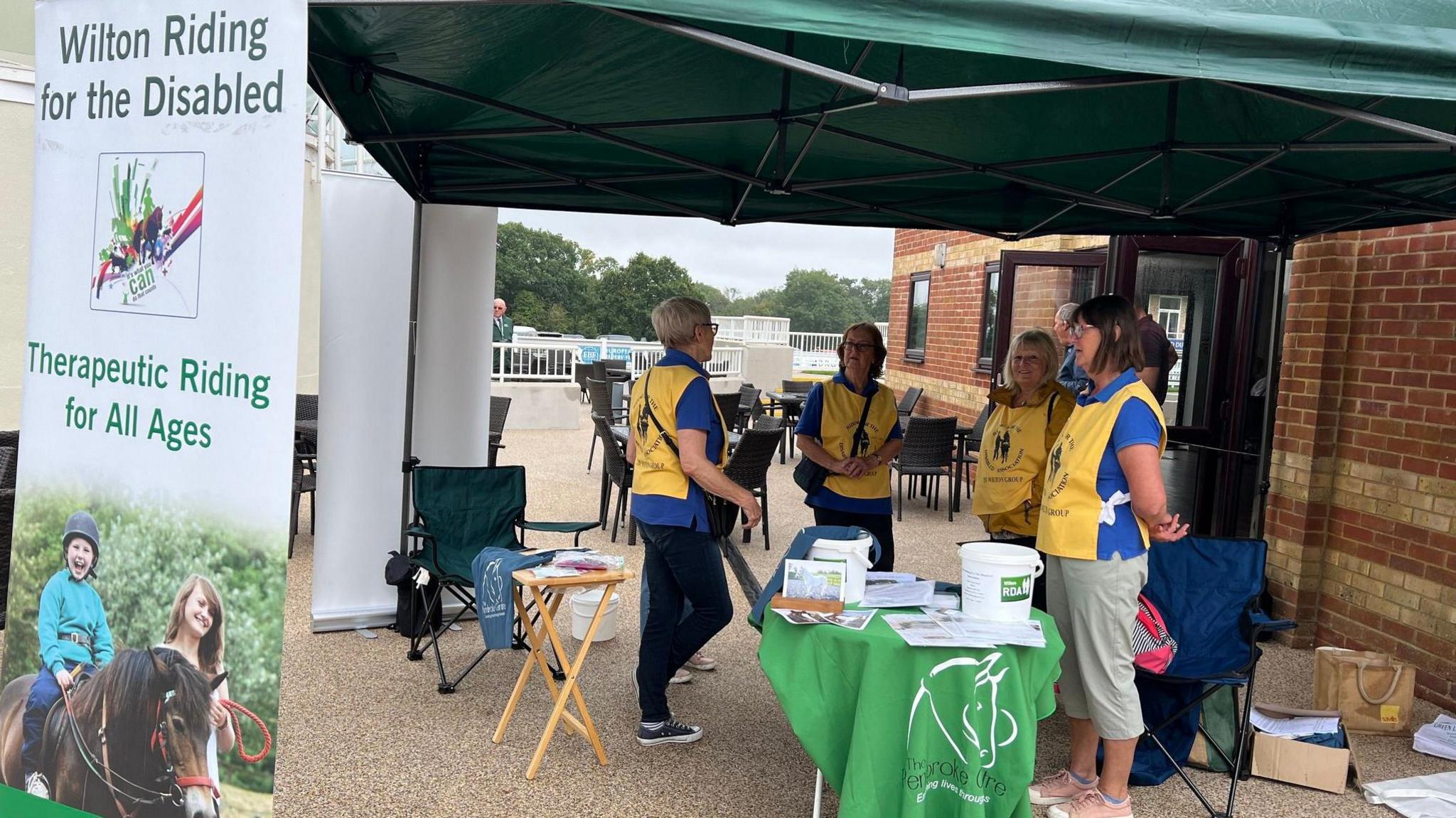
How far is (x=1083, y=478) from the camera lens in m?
3.17

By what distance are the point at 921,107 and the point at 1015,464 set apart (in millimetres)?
1427

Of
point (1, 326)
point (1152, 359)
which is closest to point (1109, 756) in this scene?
point (1152, 359)

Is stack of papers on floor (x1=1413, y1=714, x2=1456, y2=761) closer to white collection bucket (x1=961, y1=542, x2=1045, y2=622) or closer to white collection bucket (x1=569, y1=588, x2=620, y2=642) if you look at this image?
white collection bucket (x1=961, y1=542, x2=1045, y2=622)

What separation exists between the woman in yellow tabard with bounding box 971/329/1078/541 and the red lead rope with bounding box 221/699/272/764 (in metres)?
2.91

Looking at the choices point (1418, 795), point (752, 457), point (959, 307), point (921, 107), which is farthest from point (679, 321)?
point (959, 307)

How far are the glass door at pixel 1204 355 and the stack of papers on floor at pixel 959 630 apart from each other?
13.1ft

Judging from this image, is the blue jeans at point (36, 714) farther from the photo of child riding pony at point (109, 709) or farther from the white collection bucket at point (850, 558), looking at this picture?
the white collection bucket at point (850, 558)

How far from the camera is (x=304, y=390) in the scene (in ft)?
40.3

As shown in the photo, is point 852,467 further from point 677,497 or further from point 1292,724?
point 1292,724

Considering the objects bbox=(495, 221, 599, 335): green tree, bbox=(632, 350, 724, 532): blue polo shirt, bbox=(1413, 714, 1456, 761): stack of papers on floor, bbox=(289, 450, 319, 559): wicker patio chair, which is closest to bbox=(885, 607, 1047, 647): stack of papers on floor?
bbox=(632, 350, 724, 532): blue polo shirt

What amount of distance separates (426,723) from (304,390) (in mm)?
9235

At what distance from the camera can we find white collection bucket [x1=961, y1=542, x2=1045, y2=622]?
2.98 m

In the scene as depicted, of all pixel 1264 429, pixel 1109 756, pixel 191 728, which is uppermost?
pixel 1264 429

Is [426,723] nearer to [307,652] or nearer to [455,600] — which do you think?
[307,652]
